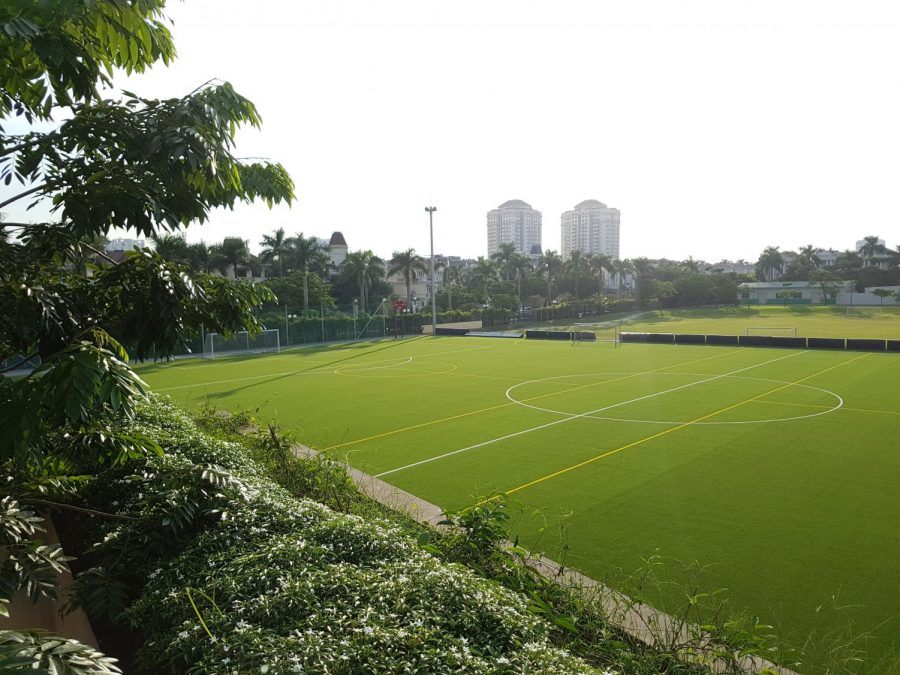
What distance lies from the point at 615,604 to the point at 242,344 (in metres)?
38.5

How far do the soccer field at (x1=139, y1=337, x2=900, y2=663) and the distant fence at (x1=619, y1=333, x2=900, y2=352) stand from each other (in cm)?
503

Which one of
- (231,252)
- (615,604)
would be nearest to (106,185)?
(615,604)

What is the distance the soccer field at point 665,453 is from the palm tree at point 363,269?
3557cm

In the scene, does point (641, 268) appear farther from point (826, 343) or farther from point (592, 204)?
point (592, 204)

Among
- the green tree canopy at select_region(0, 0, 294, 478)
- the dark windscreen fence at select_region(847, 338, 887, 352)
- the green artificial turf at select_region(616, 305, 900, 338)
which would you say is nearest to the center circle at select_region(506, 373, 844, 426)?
the green tree canopy at select_region(0, 0, 294, 478)

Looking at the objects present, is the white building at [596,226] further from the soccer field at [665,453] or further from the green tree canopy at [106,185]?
the green tree canopy at [106,185]

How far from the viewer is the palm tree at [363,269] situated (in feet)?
212

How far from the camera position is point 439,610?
3.73 m

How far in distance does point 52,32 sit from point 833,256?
575 feet

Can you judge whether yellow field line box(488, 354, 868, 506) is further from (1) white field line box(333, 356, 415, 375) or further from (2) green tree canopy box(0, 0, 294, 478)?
(1) white field line box(333, 356, 415, 375)

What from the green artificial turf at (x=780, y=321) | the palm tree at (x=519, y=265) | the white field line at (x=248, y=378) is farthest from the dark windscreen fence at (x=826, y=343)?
the palm tree at (x=519, y=265)

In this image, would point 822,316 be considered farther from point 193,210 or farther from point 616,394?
point 193,210

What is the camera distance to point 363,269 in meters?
64.8

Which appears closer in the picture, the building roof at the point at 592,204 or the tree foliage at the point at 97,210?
the tree foliage at the point at 97,210
